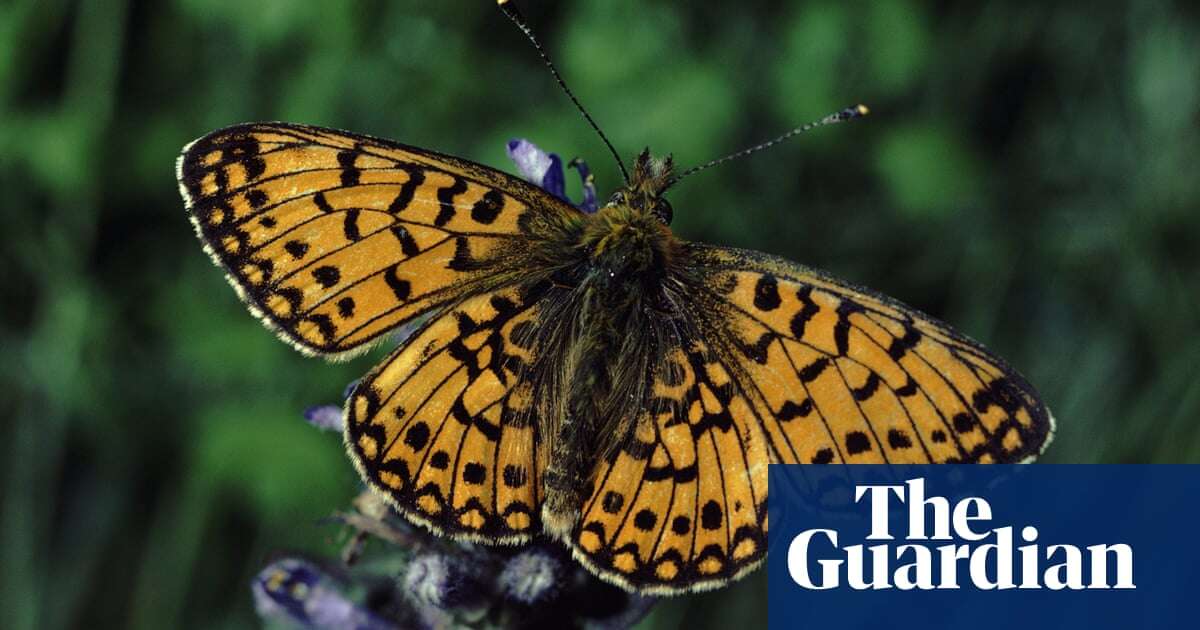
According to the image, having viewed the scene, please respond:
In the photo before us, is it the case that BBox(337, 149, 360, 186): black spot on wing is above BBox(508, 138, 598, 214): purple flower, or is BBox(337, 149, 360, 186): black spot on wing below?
below

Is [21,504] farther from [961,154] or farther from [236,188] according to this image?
[961,154]

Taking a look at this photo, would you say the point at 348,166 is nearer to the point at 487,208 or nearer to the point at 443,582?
the point at 487,208

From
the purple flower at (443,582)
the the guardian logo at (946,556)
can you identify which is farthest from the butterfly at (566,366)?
the the guardian logo at (946,556)

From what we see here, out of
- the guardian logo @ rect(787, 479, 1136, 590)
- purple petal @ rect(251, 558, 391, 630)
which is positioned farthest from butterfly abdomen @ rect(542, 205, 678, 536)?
the guardian logo @ rect(787, 479, 1136, 590)

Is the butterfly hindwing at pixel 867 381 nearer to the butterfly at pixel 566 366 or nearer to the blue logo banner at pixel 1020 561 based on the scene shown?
the butterfly at pixel 566 366

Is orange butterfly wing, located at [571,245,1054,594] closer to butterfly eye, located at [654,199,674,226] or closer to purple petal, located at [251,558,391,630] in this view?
butterfly eye, located at [654,199,674,226]

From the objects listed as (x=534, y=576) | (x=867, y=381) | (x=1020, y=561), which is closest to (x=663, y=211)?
(x=867, y=381)
